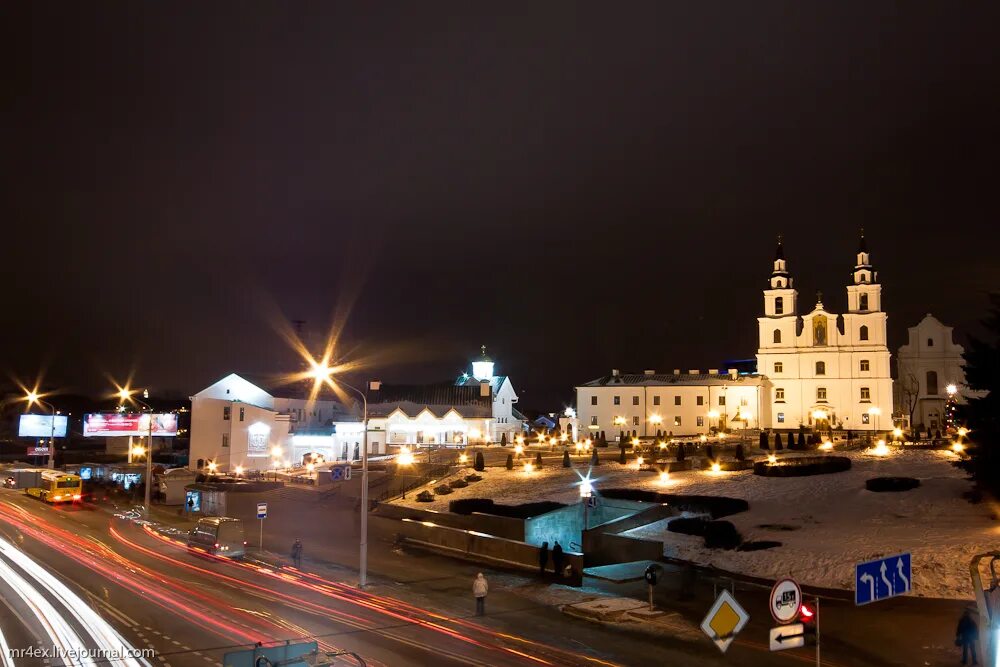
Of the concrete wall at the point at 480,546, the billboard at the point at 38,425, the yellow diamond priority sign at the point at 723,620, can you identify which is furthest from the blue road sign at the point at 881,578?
the billboard at the point at 38,425

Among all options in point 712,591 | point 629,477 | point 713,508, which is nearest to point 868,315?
point 629,477

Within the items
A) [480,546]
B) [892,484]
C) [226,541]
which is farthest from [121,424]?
[892,484]

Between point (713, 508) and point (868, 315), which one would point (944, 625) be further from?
point (868, 315)

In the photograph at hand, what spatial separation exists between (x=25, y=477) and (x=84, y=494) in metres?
11.5

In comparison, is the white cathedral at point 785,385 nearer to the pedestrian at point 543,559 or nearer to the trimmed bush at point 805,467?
the trimmed bush at point 805,467

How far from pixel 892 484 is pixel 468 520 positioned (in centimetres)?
1998

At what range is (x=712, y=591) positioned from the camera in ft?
82.0

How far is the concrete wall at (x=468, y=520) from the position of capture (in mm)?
36156

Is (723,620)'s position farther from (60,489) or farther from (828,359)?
(828,359)

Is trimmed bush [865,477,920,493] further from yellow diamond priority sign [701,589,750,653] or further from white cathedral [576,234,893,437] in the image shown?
white cathedral [576,234,893,437]

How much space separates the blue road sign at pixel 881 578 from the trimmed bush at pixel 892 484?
27.1 m

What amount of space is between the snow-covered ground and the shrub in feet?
1.31

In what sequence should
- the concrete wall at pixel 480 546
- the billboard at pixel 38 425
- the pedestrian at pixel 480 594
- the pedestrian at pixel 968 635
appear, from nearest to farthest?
the pedestrian at pixel 968 635
the pedestrian at pixel 480 594
the concrete wall at pixel 480 546
the billboard at pixel 38 425

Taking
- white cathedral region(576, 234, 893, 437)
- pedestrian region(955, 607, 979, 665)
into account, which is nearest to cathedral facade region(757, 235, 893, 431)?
white cathedral region(576, 234, 893, 437)
